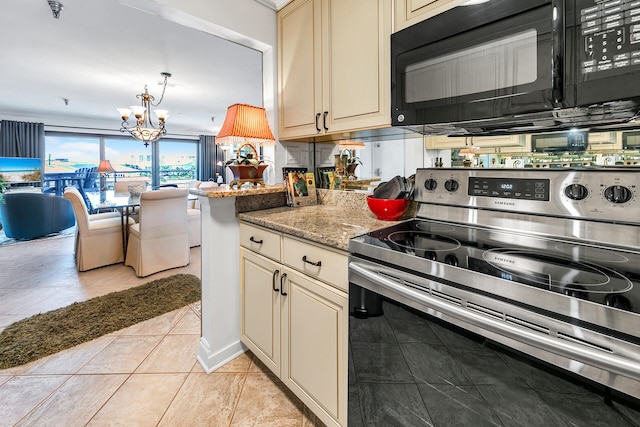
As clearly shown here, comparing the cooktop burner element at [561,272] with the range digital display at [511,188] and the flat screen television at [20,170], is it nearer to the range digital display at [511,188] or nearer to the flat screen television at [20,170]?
the range digital display at [511,188]

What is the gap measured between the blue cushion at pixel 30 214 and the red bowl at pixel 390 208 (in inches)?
223

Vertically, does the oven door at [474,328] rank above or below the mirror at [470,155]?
below

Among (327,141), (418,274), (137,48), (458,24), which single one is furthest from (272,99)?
(137,48)

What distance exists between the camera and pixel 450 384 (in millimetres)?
855

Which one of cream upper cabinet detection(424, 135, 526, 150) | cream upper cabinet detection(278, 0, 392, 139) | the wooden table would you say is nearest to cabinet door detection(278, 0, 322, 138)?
cream upper cabinet detection(278, 0, 392, 139)

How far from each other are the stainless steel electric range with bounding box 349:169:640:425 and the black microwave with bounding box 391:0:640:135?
263mm

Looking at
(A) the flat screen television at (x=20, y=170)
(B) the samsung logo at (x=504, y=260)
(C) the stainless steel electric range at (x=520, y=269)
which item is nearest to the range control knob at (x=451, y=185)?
(C) the stainless steel electric range at (x=520, y=269)

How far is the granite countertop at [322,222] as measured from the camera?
1.22 m

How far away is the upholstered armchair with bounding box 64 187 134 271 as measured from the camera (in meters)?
3.35

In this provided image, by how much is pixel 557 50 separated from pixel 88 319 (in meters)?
3.19

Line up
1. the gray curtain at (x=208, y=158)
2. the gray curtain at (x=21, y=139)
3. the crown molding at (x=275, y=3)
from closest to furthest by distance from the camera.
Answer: the crown molding at (x=275, y=3) < the gray curtain at (x=21, y=139) < the gray curtain at (x=208, y=158)

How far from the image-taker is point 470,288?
0.80 m

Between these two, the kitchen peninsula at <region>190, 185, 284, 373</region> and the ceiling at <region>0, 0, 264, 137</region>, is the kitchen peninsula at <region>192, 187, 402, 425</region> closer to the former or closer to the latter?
the kitchen peninsula at <region>190, 185, 284, 373</region>

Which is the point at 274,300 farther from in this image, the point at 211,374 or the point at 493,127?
the point at 493,127
